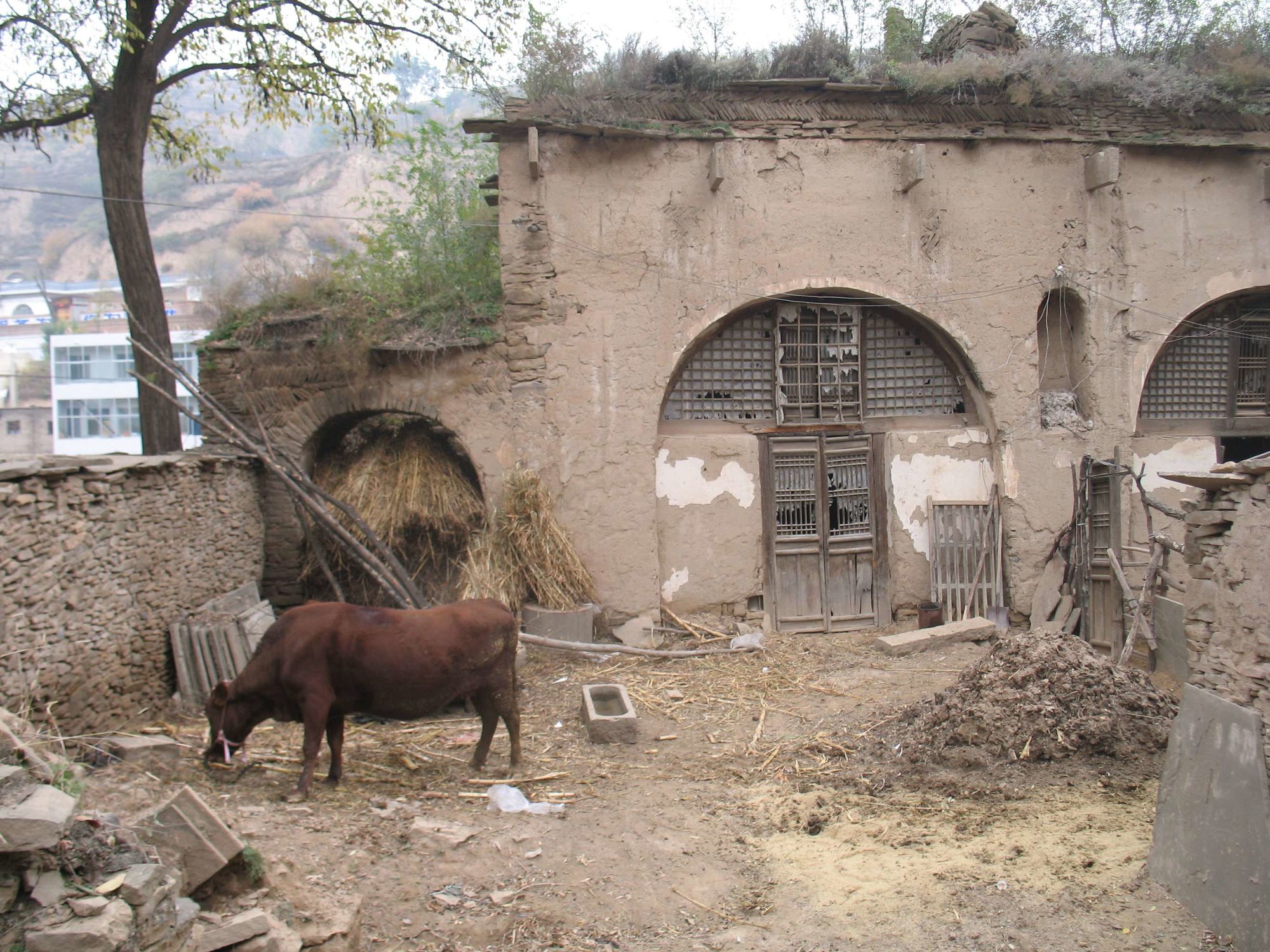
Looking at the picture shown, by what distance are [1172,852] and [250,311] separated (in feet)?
31.4

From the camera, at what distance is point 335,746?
5.64 metres

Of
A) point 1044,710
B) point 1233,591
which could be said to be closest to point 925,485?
point 1044,710

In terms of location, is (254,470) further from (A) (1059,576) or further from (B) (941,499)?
(A) (1059,576)

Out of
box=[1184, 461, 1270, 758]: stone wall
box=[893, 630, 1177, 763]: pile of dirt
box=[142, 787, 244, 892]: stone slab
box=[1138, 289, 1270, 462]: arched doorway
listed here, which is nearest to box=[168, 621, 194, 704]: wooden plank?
box=[142, 787, 244, 892]: stone slab

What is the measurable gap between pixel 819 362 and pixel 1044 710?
5358 mm

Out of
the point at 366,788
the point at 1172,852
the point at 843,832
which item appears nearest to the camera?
the point at 1172,852

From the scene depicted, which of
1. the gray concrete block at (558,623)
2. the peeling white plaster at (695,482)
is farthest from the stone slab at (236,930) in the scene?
the peeling white plaster at (695,482)

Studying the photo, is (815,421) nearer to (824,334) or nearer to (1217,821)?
(824,334)

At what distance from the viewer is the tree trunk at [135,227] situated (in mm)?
9289

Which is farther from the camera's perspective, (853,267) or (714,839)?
(853,267)

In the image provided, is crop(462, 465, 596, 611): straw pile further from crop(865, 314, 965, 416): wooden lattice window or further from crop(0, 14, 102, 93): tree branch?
crop(0, 14, 102, 93): tree branch

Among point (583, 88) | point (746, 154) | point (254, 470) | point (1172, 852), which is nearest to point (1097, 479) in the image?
point (746, 154)

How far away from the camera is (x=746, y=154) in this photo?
9.77 m

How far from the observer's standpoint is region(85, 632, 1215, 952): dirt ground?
13.3 ft
